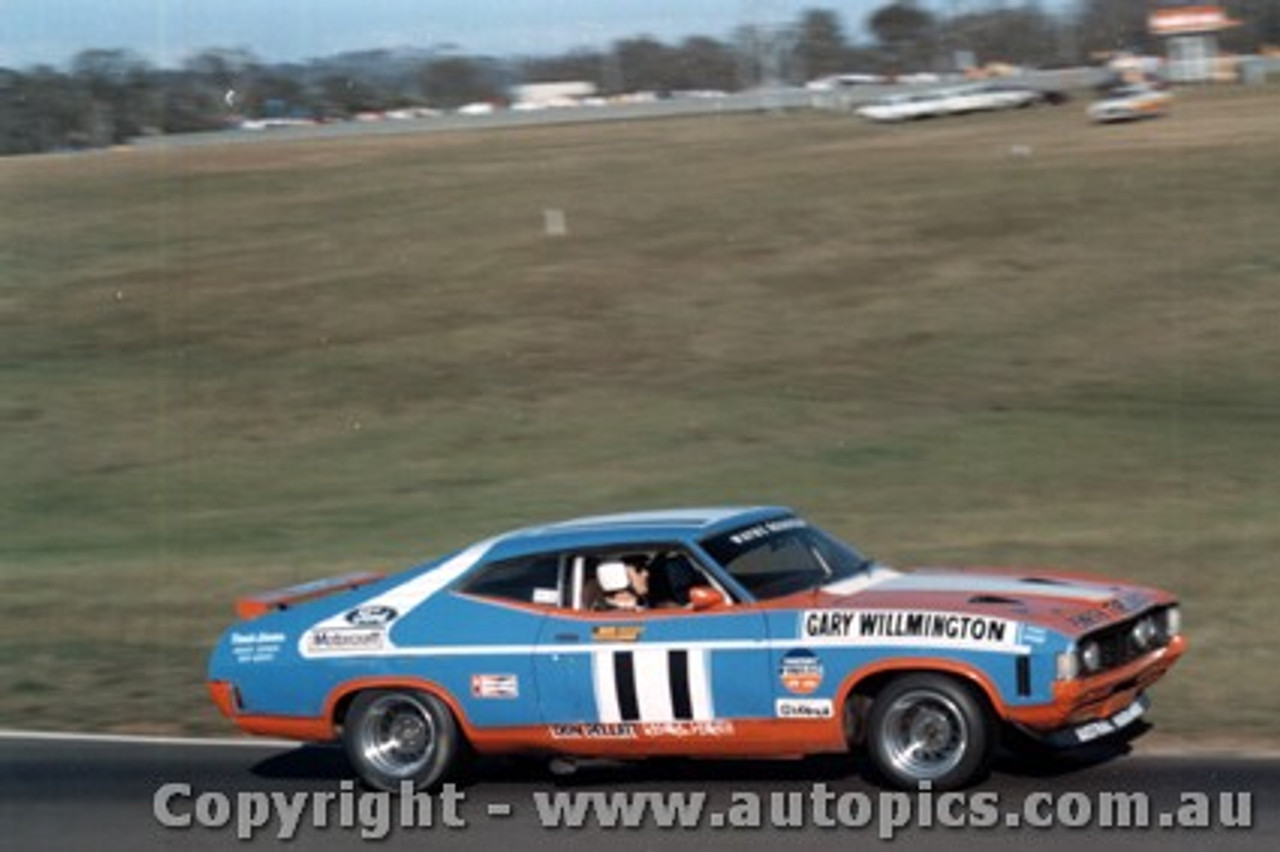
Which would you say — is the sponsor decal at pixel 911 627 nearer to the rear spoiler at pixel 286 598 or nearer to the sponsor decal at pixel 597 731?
the sponsor decal at pixel 597 731

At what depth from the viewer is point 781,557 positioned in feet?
34.6

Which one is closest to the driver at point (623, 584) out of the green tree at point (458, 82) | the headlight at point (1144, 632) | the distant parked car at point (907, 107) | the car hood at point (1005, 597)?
the car hood at point (1005, 597)

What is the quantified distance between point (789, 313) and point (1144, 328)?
14.6 ft

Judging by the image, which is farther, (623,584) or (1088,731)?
(623,584)

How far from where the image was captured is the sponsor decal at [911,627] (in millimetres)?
9336

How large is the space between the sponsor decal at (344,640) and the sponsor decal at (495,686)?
1.66ft

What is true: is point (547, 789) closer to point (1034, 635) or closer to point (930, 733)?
point (930, 733)

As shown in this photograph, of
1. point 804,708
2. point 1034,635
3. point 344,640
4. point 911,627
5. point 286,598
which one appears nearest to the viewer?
point 1034,635

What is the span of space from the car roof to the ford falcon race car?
16mm

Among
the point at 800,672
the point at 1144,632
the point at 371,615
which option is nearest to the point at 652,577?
the point at 800,672

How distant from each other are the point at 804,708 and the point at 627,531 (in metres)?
1.37

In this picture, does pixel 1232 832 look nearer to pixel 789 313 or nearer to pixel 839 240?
pixel 789 313

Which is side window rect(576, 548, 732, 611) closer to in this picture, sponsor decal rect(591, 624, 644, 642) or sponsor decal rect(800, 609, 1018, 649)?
sponsor decal rect(591, 624, 644, 642)

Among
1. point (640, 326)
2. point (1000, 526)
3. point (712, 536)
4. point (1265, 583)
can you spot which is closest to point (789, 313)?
point (640, 326)
